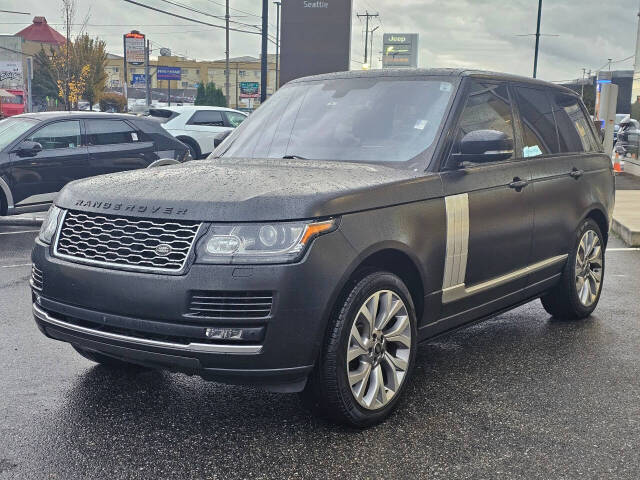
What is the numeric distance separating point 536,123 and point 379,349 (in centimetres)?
246

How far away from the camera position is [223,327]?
336 centimetres

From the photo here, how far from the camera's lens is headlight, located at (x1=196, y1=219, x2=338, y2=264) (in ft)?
11.0

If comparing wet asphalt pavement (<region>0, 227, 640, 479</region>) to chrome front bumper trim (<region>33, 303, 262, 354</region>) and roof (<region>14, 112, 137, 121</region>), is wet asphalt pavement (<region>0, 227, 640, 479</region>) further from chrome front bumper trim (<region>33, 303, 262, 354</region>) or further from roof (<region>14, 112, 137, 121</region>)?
roof (<region>14, 112, 137, 121</region>)

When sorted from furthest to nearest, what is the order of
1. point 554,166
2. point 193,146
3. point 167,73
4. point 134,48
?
point 167,73
point 134,48
point 193,146
point 554,166

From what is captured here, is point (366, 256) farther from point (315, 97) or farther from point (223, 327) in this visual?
point (315, 97)

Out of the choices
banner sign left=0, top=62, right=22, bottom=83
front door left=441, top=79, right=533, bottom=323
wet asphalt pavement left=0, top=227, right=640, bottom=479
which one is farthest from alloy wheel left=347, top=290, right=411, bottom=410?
banner sign left=0, top=62, right=22, bottom=83

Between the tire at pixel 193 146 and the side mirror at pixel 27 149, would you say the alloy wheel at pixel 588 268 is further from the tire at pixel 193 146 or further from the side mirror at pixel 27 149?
the tire at pixel 193 146

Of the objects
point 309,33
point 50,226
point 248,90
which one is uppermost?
point 309,33

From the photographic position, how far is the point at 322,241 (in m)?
3.46

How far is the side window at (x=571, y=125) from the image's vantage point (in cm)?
586

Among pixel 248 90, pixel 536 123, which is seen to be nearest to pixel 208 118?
pixel 536 123

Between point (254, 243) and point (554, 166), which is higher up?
point (554, 166)

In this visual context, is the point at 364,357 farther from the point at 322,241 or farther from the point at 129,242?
the point at 129,242

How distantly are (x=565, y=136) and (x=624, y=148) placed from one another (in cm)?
1952
